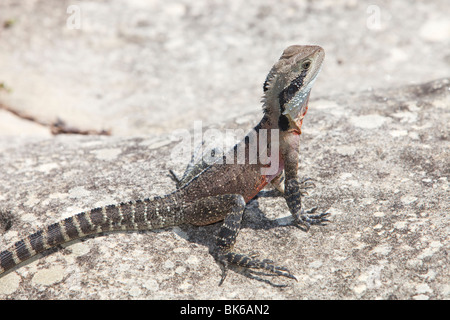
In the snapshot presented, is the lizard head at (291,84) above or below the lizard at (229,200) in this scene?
above

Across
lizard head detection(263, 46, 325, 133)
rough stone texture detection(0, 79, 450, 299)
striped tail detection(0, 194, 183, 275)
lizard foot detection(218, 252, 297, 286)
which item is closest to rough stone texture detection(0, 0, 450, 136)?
rough stone texture detection(0, 79, 450, 299)

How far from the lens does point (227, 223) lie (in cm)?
543

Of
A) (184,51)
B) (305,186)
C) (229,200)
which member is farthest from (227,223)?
(184,51)

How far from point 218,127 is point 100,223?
116 inches

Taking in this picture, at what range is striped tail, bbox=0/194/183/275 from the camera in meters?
5.24

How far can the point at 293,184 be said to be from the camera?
227 inches

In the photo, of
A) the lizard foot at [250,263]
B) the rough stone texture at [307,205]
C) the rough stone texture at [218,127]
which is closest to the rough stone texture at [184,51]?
the rough stone texture at [218,127]

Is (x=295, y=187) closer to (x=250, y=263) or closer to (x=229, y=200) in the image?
(x=229, y=200)

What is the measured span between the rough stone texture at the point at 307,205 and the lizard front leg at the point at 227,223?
137 mm

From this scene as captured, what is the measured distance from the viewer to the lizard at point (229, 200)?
5.30 m

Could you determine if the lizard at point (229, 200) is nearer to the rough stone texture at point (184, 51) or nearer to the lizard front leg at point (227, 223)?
the lizard front leg at point (227, 223)

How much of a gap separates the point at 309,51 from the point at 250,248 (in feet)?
8.24
